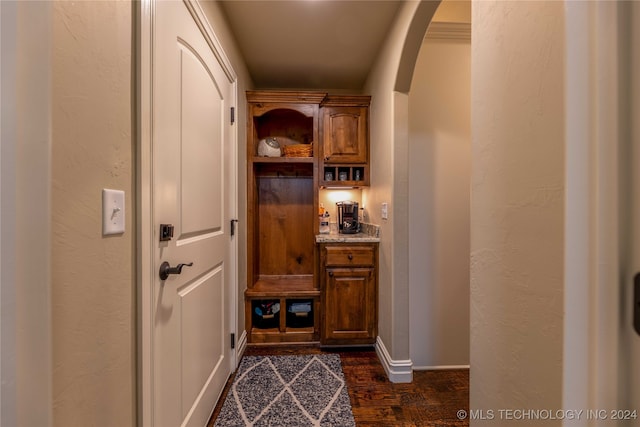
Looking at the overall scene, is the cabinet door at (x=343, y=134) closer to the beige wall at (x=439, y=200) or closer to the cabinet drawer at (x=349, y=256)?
the beige wall at (x=439, y=200)

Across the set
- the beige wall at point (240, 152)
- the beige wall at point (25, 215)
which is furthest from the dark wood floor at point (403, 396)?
the beige wall at point (25, 215)

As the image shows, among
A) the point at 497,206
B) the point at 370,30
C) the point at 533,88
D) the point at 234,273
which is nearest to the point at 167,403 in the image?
the point at 234,273

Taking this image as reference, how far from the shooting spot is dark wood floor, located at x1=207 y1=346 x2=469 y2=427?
1495mm

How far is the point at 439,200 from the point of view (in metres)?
1.96

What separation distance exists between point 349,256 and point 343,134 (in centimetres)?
113

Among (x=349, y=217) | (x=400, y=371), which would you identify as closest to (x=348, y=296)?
(x=400, y=371)

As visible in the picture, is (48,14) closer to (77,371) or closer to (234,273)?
(77,371)

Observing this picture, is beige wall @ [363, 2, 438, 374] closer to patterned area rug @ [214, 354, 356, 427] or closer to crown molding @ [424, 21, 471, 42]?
crown molding @ [424, 21, 471, 42]

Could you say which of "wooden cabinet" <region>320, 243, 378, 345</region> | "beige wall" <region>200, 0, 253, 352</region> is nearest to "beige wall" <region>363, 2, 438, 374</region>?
"wooden cabinet" <region>320, 243, 378, 345</region>

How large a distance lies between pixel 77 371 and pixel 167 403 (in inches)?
21.0

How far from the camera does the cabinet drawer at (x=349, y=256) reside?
2195 millimetres

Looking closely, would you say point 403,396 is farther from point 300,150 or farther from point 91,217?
point 300,150

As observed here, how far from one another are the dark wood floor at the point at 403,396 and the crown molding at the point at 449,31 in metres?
2.46

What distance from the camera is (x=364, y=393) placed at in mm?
1691
